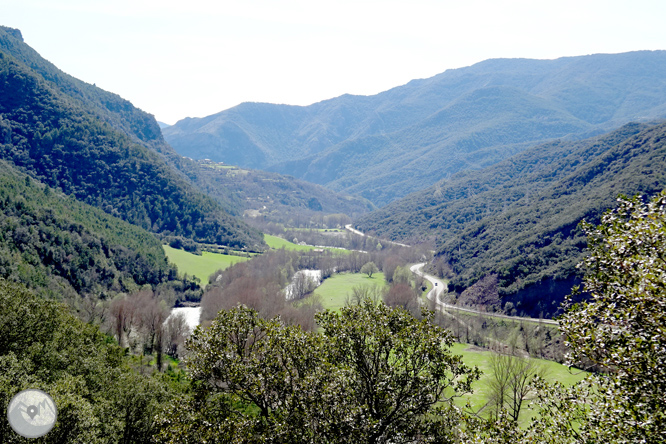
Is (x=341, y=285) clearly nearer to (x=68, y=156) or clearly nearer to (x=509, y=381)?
(x=509, y=381)

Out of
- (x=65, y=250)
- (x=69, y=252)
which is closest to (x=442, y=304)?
(x=69, y=252)

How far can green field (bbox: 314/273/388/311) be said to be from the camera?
11462 cm

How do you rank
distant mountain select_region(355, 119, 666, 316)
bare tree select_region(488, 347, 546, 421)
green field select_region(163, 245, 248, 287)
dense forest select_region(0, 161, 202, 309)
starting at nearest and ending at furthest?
bare tree select_region(488, 347, 546, 421)
dense forest select_region(0, 161, 202, 309)
distant mountain select_region(355, 119, 666, 316)
green field select_region(163, 245, 248, 287)

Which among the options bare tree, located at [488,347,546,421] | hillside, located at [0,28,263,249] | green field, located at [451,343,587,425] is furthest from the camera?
hillside, located at [0,28,263,249]

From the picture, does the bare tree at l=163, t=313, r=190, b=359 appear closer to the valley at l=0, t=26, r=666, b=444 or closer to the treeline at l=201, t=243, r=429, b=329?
the valley at l=0, t=26, r=666, b=444

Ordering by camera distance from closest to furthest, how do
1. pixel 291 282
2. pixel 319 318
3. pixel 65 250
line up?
pixel 319 318
pixel 65 250
pixel 291 282

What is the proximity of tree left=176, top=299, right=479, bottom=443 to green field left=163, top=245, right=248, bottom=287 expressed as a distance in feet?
387

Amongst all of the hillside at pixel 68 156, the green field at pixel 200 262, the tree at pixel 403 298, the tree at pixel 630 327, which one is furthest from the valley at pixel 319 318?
the green field at pixel 200 262

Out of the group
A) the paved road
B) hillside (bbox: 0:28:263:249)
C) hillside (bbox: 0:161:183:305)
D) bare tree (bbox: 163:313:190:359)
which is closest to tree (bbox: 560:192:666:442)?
bare tree (bbox: 163:313:190:359)

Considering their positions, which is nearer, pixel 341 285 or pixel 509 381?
pixel 509 381

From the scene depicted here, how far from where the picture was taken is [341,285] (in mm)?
138625

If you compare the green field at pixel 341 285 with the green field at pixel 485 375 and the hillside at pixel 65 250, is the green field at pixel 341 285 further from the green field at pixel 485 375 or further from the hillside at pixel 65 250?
the hillside at pixel 65 250

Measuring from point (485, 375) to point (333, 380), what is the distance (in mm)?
49433

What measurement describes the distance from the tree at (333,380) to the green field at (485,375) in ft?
83.9
